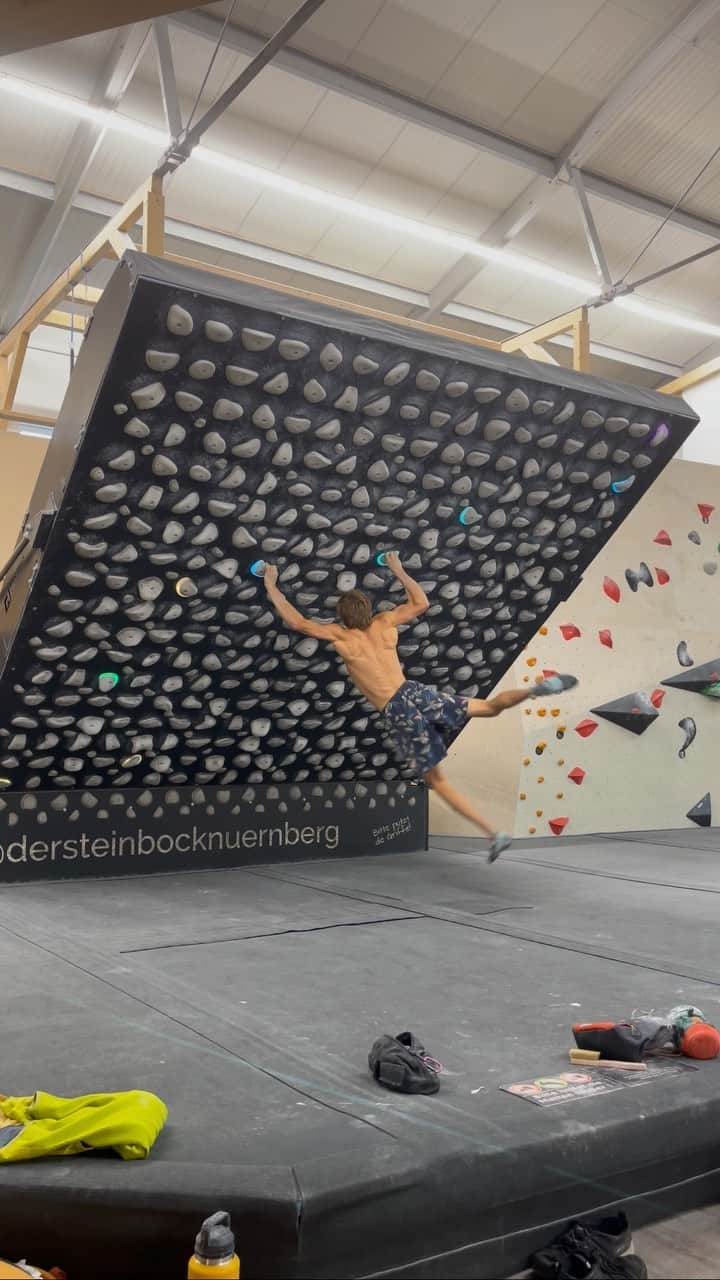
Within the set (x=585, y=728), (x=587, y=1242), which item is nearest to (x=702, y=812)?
(x=585, y=728)

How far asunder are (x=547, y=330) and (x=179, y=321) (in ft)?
10.2

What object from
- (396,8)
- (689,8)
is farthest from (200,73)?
(689,8)

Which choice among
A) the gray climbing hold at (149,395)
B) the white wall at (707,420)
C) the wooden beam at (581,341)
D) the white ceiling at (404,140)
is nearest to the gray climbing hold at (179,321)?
the gray climbing hold at (149,395)

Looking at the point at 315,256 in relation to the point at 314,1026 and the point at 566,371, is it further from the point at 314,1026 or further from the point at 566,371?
the point at 314,1026

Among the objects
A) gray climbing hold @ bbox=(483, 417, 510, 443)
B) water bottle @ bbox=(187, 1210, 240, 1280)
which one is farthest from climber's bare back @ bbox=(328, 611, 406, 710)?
water bottle @ bbox=(187, 1210, 240, 1280)

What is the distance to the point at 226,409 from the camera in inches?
173

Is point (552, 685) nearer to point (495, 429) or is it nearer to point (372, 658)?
point (372, 658)

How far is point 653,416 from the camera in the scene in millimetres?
5359

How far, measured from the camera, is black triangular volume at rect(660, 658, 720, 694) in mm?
9219

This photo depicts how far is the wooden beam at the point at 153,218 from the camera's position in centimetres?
483

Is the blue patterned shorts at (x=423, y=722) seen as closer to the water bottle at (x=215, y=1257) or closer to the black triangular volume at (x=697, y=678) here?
the water bottle at (x=215, y=1257)

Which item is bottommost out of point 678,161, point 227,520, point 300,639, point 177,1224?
point 177,1224

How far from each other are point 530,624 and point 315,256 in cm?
588

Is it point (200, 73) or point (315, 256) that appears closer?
point (200, 73)
